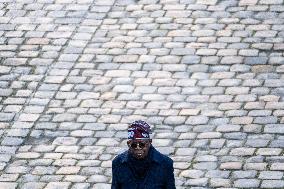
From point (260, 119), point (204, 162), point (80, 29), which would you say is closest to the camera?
point (204, 162)

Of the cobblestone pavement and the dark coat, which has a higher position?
the cobblestone pavement

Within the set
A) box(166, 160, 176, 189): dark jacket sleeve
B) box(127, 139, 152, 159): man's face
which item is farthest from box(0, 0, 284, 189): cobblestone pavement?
box(127, 139, 152, 159): man's face

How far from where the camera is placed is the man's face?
6.76 meters

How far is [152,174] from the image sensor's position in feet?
22.3

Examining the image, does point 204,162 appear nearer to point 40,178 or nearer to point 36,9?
point 40,178

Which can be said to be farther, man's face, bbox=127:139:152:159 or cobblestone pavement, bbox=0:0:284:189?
cobblestone pavement, bbox=0:0:284:189

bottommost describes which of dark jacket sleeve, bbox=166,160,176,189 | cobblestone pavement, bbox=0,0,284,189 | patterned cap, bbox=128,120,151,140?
dark jacket sleeve, bbox=166,160,176,189

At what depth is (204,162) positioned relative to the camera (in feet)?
32.4

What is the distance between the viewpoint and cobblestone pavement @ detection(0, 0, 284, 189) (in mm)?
9961

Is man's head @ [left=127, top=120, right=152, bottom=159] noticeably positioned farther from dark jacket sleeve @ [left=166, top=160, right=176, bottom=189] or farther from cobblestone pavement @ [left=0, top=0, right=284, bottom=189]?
cobblestone pavement @ [left=0, top=0, right=284, bottom=189]

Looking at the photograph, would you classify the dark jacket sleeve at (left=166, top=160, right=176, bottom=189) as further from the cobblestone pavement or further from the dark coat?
the cobblestone pavement

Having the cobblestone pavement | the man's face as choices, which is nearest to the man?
the man's face

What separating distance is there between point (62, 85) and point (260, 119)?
3.10 m


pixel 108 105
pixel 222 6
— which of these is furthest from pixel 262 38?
pixel 108 105
